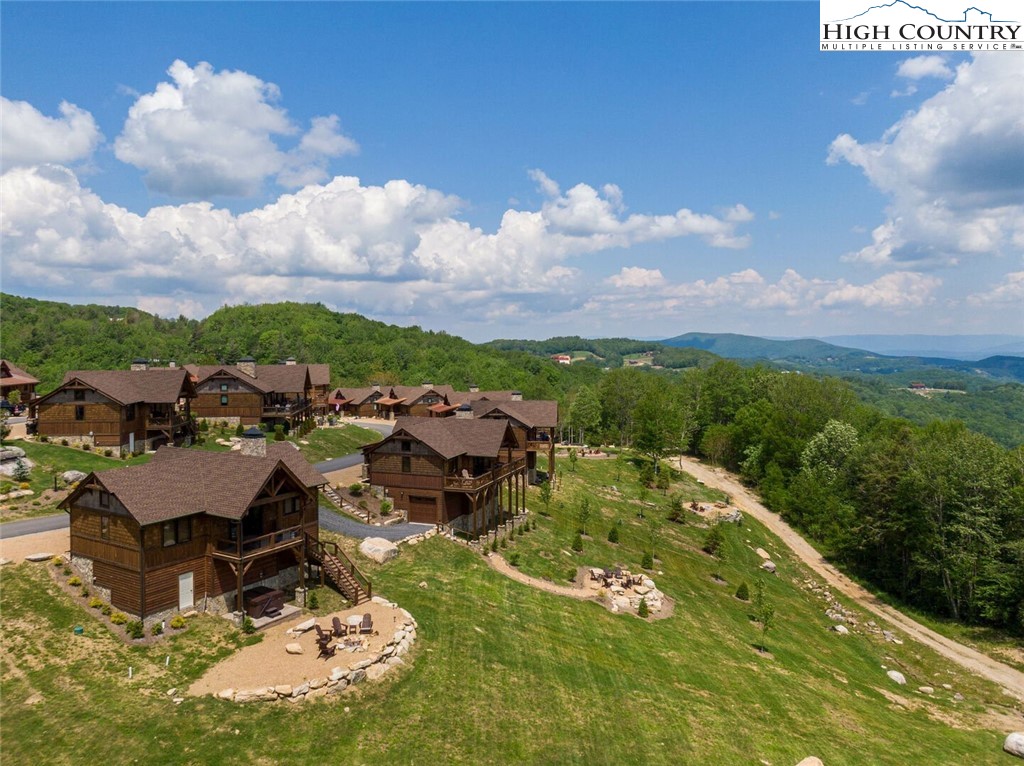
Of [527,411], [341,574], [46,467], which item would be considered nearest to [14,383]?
[46,467]

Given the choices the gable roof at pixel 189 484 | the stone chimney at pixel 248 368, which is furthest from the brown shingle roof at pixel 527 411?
the gable roof at pixel 189 484

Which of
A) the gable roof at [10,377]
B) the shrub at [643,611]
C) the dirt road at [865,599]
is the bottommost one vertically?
the dirt road at [865,599]

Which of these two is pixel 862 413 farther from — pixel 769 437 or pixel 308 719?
pixel 308 719

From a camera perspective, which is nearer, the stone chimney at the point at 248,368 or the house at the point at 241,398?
the house at the point at 241,398

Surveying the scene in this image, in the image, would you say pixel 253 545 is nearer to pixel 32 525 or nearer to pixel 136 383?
pixel 32 525

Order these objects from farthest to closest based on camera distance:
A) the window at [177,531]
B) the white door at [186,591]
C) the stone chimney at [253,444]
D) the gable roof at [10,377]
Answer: the gable roof at [10,377] → the stone chimney at [253,444] → the white door at [186,591] → the window at [177,531]

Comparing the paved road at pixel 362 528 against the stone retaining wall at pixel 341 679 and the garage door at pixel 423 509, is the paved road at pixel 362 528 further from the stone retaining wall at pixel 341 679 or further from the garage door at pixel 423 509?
the stone retaining wall at pixel 341 679

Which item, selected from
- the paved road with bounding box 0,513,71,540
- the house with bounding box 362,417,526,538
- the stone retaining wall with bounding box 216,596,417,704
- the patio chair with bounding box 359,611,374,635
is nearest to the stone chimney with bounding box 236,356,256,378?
the house with bounding box 362,417,526,538

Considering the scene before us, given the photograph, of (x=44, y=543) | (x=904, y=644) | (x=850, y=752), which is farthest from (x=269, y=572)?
(x=904, y=644)
